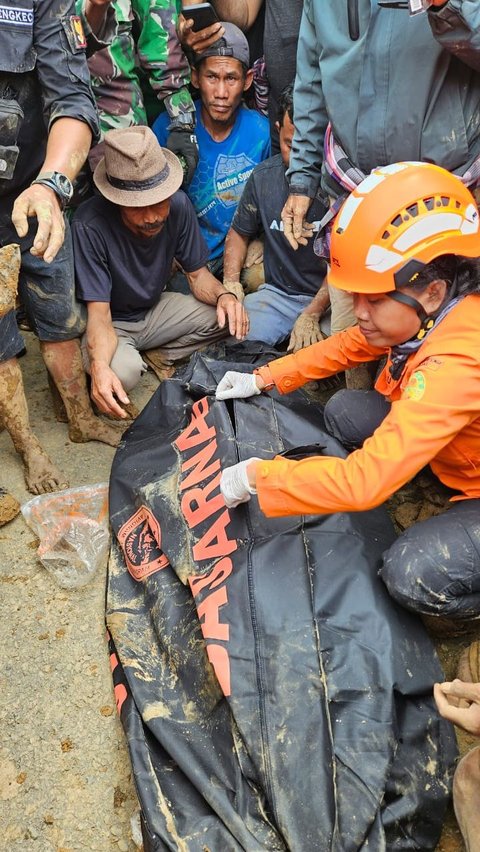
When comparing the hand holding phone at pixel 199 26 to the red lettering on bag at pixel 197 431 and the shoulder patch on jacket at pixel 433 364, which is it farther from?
the shoulder patch on jacket at pixel 433 364

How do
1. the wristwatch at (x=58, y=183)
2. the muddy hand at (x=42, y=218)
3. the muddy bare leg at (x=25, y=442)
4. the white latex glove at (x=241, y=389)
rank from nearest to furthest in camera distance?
1. the muddy hand at (x=42, y=218)
2. the wristwatch at (x=58, y=183)
3. the white latex glove at (x=241, y=389)
4. the muddy bare leg at (x=25, y=442)

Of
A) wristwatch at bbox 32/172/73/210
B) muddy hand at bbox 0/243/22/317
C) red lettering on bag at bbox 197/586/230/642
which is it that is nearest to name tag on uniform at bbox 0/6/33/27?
wristwatch at bbox 32/172/73/210

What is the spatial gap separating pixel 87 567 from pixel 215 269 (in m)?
2.09

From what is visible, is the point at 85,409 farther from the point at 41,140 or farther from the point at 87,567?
the point at 41,140

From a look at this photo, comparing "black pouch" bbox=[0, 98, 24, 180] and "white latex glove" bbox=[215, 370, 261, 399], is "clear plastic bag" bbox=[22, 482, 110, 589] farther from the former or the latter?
"black pouch" bbox=[0, 98, 24, 180]

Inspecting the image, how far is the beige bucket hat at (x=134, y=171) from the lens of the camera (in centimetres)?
302

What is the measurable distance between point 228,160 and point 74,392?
5.54ft

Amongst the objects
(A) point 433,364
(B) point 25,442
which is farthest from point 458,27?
(B) point 25,442

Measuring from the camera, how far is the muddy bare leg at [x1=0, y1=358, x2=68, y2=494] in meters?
2.89

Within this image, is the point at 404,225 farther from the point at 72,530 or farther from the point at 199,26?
the point at 199,26

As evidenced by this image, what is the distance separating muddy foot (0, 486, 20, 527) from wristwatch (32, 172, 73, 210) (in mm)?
1179

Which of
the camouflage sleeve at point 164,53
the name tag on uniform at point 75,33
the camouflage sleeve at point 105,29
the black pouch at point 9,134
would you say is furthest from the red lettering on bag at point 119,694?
the camouflage sleeve at point 164,53

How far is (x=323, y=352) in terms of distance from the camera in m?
2.66

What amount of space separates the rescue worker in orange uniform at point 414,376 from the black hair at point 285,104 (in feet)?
5.18
